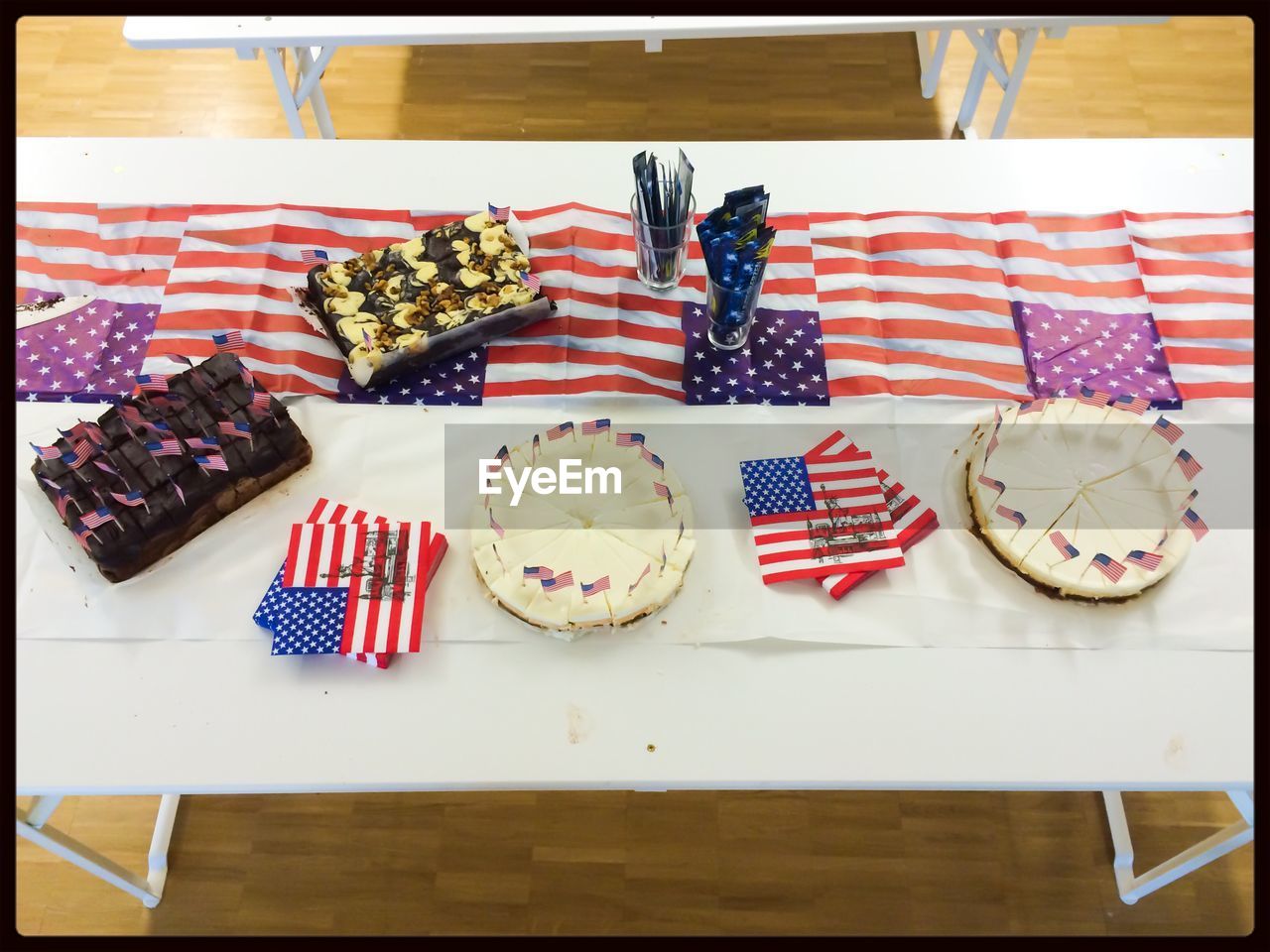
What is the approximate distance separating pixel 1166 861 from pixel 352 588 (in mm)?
2175

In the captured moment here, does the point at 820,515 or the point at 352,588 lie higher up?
the point at 820,515

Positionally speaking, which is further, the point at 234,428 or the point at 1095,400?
the point at 1095,400

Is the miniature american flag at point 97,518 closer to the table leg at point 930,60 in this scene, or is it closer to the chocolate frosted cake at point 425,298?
the chocolate frosted cake at point 425,298

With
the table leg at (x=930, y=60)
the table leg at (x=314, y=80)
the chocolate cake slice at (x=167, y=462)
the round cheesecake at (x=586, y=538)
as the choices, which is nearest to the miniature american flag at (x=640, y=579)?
the round cheesecake at (x=586, y=538)

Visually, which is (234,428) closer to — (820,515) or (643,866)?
(820,515)

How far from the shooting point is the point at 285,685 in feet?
5.51

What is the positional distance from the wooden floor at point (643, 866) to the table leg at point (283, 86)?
217cm

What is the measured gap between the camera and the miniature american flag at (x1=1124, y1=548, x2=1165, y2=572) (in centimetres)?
172

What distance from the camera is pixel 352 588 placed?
173 centimetres

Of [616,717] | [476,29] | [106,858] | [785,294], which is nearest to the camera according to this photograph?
[616,717]

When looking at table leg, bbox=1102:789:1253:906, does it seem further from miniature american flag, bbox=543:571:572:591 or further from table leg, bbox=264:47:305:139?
table leg, bbox=264:47:305:139

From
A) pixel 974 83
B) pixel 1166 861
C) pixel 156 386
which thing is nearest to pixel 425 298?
pixel 156 386

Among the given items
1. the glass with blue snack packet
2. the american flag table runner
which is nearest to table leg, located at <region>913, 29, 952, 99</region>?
the american flag table runner

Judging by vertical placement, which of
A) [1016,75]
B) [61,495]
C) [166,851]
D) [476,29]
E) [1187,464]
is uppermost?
[476,29]
